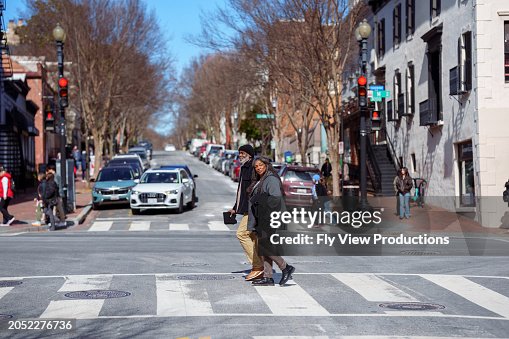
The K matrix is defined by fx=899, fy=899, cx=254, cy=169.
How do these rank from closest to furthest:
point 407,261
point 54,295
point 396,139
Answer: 1. point 54,295
2. point 407,261
3. point 396,139

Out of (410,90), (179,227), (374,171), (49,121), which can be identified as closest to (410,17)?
(410,90)

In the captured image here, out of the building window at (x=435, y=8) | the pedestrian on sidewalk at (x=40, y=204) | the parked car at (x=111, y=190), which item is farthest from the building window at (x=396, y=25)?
the pedestrian on sidewalk at (x=40, y=204)

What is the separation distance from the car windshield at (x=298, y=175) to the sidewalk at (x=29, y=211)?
23.8 ft

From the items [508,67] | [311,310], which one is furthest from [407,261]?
[508,67]

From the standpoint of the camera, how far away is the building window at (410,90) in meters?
37.2

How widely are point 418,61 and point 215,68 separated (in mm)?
38090

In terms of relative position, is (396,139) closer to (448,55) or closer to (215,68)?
(448,55)

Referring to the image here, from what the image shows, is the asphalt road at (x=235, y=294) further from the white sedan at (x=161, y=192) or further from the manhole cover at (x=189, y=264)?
the white sedan at (x=161, y=192)

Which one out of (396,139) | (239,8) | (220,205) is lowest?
(220,205)

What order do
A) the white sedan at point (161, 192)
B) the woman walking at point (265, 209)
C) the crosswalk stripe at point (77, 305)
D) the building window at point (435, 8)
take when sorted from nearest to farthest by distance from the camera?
the crosswalk stripe at point (77, 305) → the woman walking at point (265, 209) → the white sedan at point (161, 192) → the building window at point (435, 8)

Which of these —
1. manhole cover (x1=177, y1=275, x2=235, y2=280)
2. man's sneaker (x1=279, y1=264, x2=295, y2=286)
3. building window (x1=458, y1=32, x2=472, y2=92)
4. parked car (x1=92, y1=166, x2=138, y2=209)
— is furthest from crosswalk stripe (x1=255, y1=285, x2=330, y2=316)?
parked car (x1=92, y1=166, x2=138, y2=209)

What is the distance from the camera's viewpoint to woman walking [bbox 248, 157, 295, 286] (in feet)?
41.7

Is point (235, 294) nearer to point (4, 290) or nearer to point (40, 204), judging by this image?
point (4, 290)

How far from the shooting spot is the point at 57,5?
53.6 metres
